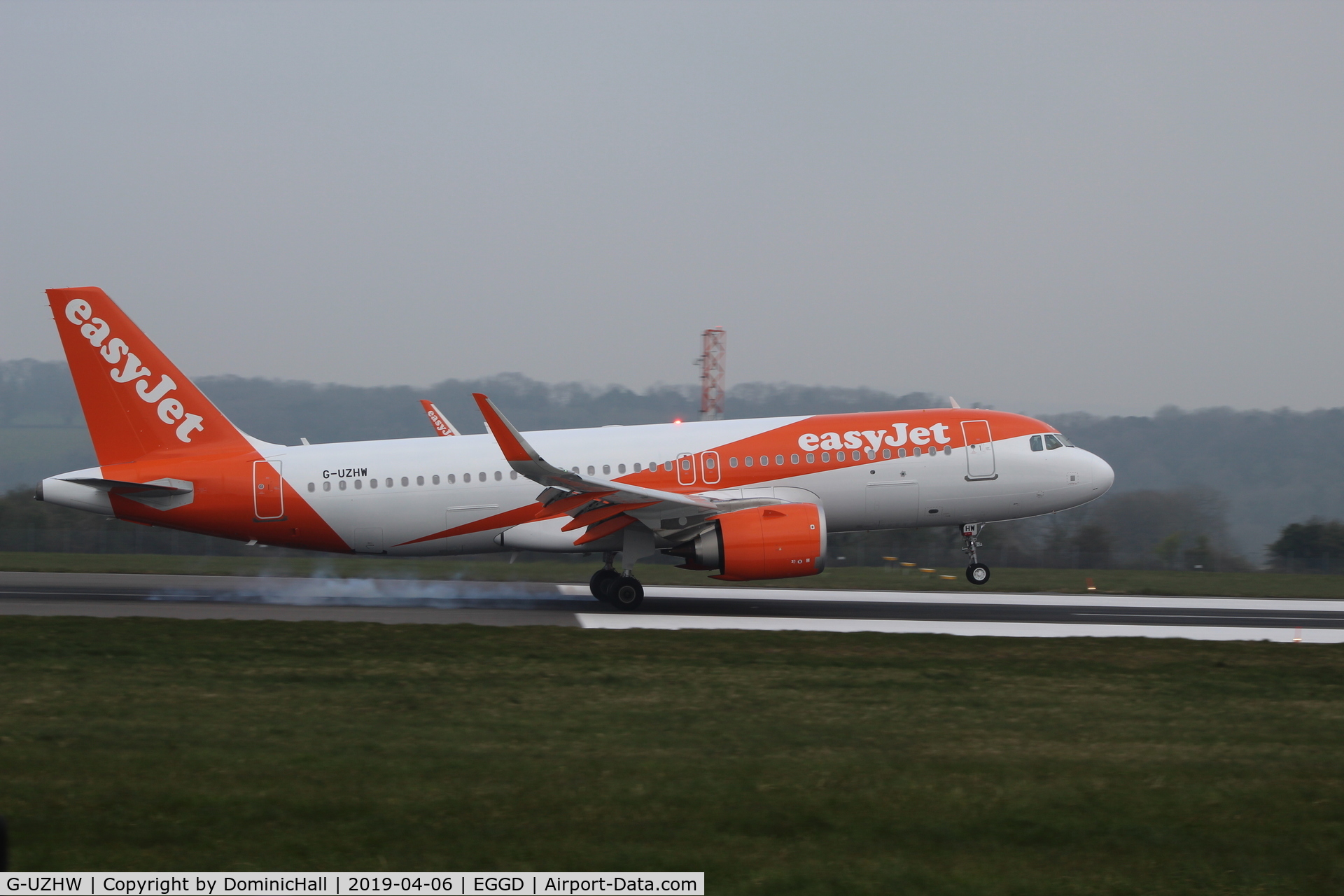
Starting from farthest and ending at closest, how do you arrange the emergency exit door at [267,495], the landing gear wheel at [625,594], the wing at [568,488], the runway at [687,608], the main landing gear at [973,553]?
the main landing gear at [973,553]
the emergency exit door at [267,495]
the landing gear wheel at [625,594]
the wing at [568,488]
the runway at [687,608]

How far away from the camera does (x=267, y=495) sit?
22.4m

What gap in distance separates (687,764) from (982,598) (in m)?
19.0

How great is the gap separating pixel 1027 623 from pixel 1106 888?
15.0 m

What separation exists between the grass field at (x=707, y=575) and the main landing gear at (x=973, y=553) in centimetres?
501

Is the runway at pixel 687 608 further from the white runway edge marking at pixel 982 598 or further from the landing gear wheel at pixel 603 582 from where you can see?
the landing gear wheel at pixel 603 582

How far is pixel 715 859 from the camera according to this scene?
7.01m

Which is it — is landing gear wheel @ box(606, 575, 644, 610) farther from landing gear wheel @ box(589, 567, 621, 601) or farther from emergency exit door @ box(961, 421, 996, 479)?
emergency exit door @ box(961, 421, 996, 479)

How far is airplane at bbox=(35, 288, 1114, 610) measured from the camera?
72.5 feet

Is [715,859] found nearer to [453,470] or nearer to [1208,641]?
[1208,641]

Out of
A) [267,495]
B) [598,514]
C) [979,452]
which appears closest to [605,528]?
[598,514]

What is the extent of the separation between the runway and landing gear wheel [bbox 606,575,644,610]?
0.24m

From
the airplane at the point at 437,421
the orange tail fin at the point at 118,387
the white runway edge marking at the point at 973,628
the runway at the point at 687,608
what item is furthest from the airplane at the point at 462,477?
the airplane at the point at 437,421

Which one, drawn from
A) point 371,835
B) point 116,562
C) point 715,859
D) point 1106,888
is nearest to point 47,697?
point 371,835

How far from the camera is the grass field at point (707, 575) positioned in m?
31.1
